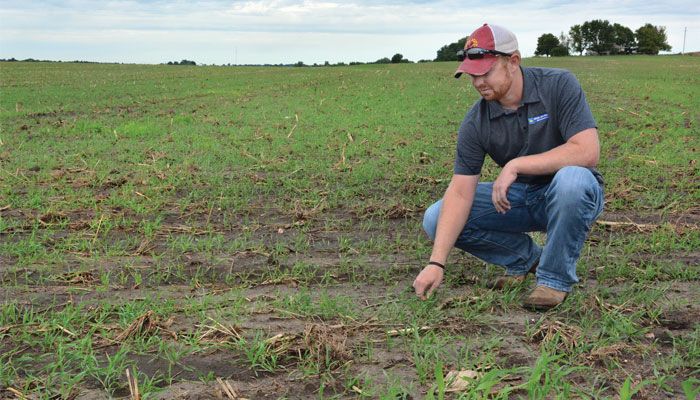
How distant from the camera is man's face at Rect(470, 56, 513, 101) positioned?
3.69 m

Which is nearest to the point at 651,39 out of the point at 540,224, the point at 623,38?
the point at 623,38

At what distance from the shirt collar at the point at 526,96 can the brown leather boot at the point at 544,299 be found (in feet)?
3.37

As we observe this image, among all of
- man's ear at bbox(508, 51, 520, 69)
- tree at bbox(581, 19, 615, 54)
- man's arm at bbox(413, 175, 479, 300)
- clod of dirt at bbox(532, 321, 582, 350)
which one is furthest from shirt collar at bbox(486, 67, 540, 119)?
tree at bbox(581, 19, 615, 54)

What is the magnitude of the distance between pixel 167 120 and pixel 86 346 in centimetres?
965

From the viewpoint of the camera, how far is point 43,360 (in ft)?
10.2

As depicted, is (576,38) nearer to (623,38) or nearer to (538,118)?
(623,38)

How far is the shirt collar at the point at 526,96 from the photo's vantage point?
3.83 m

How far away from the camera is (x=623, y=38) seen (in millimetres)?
108625

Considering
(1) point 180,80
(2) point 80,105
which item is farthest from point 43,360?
(1) point 180,80

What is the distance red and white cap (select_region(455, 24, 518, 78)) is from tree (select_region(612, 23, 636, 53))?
363 feet

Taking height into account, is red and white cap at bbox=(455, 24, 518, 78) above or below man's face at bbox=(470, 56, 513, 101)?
above

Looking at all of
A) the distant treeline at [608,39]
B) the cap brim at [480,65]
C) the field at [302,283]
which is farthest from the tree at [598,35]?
the cap brim at [480,65]

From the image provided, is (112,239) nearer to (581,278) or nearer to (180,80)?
(581,278)

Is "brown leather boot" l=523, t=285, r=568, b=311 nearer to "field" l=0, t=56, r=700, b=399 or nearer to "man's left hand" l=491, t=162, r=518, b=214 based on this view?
"field" l=0, t=56, r=700, b=399
